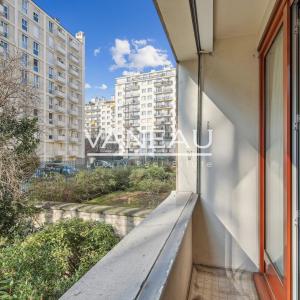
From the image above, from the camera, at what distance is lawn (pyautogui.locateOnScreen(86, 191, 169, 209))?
72.9 inches

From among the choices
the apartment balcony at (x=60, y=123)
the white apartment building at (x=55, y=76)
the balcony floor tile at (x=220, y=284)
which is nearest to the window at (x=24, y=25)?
the white apartment building at (x=55, y=76)

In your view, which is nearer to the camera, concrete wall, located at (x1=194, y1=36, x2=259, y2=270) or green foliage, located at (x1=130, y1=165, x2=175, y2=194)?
green foliage, located at (x1=130, y1=165, x2=175, y2=194)

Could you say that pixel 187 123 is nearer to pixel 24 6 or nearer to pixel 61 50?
pixel 61 50

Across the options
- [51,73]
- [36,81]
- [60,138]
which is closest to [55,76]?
[51,73]

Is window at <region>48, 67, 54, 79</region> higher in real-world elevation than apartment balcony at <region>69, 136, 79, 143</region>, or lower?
higher

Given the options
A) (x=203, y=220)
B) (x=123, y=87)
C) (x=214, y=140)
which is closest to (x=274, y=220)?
(x=203, y=220)

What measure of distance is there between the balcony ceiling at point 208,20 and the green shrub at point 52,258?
154cm

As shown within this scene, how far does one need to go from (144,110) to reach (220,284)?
1.64m

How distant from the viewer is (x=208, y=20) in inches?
64.1

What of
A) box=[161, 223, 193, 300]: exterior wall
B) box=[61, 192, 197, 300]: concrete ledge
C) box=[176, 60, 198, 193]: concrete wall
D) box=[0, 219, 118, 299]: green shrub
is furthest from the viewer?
box=[176, 60, 198, 193]: concrete wall

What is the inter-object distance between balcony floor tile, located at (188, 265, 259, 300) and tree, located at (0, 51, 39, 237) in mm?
1692

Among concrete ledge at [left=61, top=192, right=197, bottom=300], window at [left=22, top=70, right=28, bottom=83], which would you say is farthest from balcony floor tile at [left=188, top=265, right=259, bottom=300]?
window at [left=22, top=70, right=28, bottom=83]

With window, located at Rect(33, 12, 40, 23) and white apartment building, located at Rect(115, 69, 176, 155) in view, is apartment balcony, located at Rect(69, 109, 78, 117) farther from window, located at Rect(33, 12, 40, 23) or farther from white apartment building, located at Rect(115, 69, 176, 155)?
window, located at Rect(33, 12, 40, 23)

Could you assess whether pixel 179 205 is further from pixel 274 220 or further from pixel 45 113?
pixel 45 113
